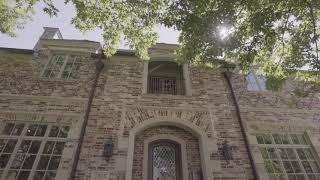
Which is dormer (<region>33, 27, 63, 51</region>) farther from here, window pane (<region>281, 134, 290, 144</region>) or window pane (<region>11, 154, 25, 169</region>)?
window pane (<region>281, 134, 290, 144</region>)

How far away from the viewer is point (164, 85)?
37.3 ft

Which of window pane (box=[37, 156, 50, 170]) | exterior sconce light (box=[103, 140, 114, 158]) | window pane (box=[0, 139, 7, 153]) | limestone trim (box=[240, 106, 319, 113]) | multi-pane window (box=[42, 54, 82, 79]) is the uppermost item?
multi-pane window (box=[42, 54, 82, 79])

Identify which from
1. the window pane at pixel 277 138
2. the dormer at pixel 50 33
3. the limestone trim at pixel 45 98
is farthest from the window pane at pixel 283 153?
the dormer at pixel 50 33

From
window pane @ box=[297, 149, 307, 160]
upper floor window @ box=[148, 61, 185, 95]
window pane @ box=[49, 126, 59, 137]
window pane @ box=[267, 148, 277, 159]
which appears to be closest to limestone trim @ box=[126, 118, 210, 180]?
upper floor window @ box=[148, 61, 185, 95]

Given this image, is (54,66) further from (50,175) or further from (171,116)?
(171,116)

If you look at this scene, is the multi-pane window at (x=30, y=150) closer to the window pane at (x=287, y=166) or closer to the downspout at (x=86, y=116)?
the downspout at (x=86, y=116)

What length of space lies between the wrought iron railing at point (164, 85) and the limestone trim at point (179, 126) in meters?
1.98

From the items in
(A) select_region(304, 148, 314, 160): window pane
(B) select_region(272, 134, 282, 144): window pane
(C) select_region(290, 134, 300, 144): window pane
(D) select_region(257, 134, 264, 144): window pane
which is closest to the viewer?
(A) select_region(304, 148, 314, 160): window pane

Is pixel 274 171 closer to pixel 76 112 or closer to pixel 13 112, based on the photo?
pixel 76 112

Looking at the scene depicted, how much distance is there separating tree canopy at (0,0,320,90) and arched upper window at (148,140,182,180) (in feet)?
9.56

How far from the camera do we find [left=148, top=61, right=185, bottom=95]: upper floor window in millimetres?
11148

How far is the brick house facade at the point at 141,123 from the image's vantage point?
826 cm

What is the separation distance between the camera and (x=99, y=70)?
10.9 m

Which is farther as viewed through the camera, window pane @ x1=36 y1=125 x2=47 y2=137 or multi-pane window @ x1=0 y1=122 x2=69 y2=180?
window pane @ x1=36 y1=125 x2=47 y2=137
